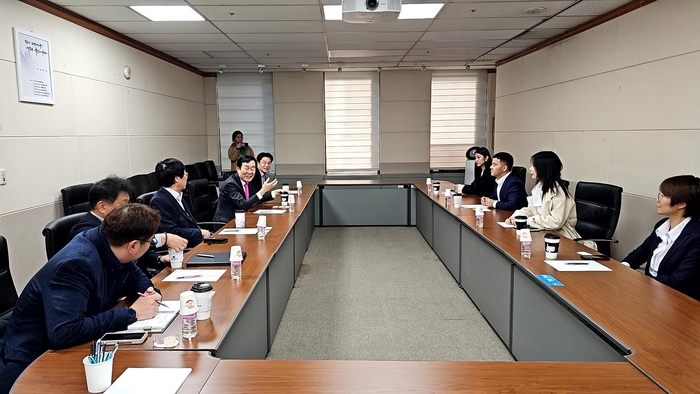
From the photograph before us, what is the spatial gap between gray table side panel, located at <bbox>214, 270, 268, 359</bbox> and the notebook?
0.28 meters

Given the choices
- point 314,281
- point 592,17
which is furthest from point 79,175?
point 592,17

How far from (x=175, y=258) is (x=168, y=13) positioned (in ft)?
10.3

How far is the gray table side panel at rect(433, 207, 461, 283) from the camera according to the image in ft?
16.1

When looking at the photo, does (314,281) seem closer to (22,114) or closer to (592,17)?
(22,114)

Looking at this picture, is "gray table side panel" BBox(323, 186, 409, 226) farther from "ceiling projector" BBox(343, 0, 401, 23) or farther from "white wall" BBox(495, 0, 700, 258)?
"ceiling projector" BBox(343, 0, 401, 23)

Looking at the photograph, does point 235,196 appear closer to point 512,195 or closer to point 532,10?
point 512,195

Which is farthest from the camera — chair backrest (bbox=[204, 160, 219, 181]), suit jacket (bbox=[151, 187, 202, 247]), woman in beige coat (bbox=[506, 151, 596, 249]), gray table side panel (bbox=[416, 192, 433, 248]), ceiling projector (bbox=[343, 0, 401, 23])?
chair backrest (bbox=[204, 160, 219, 181])

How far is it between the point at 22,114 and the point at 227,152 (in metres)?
6.08

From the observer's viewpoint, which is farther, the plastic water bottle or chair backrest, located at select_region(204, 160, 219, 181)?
chair backrest, located at select_region(204, 160, 219, 181)

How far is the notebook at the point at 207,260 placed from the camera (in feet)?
9.62

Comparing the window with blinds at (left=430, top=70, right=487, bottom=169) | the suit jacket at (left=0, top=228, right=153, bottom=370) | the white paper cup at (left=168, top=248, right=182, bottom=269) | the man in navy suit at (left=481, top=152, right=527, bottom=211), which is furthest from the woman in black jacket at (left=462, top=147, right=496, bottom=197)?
the suit jacket at (left=0, top=228, right=153, bottom=370)

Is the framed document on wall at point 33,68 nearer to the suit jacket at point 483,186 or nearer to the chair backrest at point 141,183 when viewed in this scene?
the chair backrest at point 141,183

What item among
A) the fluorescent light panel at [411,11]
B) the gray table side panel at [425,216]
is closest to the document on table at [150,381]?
the fluorescent light panel at [411,11]

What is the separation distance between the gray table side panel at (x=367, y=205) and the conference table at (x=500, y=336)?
3.62 metres
